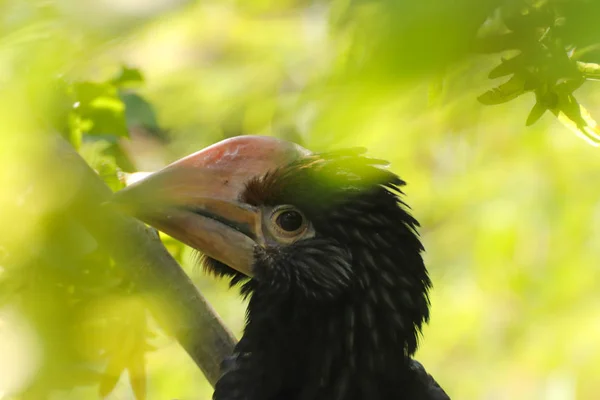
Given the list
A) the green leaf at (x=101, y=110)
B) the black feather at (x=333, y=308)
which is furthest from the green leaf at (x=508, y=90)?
the green leaf at (x=101, y=110)

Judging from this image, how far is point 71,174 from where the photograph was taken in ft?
4.01

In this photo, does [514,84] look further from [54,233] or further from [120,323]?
[120,323]

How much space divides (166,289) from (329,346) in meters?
0.41

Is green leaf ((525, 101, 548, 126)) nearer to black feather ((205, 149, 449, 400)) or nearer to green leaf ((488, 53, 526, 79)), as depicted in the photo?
green leaf ((488, 53, 526, 79))

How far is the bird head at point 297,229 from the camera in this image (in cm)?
180

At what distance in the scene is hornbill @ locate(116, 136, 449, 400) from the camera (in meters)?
1.87

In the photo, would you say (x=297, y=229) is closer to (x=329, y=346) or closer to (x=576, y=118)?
(x=329, y=346)

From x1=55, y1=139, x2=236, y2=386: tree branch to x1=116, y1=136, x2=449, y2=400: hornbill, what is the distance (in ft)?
0.20

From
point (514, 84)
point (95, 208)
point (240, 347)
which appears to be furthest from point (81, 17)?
point (240, 347)

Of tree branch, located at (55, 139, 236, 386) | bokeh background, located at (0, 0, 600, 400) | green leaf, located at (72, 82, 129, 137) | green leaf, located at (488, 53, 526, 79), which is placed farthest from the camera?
green leaf, located at (72, 82, 129, 137)

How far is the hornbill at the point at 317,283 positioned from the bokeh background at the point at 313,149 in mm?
181

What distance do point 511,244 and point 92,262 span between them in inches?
99.2

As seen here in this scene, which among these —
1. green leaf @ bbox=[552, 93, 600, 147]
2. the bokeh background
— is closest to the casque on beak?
the bokeh background

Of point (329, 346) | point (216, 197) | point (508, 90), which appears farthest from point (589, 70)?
point (329, 346)
